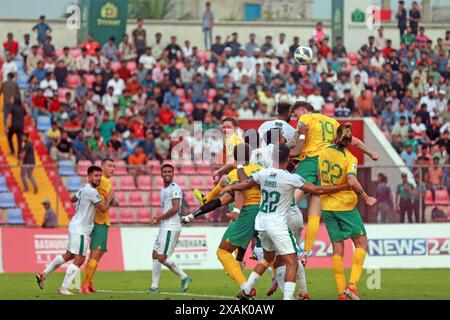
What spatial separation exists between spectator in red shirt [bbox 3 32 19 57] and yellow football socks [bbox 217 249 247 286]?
22.9m

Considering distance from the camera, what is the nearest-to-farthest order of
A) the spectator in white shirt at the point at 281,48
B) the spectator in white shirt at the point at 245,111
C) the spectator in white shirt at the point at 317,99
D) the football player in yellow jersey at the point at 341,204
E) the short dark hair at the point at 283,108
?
the football player in yellow jersey at the point at 341,204, the short dark hair at the point at 283,108, the spectator in white shirt at the point at 245,111, the spectator in white shirt at the point at 317,99, the spectator in white shirt at the point at 281,48

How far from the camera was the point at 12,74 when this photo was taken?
37.1 metres

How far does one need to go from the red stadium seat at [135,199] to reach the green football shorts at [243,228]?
12931 millimetres

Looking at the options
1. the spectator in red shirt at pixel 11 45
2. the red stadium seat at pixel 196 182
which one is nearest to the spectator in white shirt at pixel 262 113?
the red stadium seat at pixel 196 182

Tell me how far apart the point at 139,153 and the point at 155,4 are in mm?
13730

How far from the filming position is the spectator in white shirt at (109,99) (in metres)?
37.7

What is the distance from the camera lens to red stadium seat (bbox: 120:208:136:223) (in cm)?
3136

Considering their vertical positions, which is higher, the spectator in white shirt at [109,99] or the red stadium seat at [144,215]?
the spectator in white shirt at [109,99]

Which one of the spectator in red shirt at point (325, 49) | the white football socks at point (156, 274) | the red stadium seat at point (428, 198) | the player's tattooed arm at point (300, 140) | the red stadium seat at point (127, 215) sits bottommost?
the red stadium seat at point (127, 215)

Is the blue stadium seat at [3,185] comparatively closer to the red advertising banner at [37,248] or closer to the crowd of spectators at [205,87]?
the red advertising banner at [37,248]

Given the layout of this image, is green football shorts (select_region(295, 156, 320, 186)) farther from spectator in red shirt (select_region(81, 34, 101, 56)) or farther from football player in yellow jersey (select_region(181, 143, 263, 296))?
spectator in red shirt (select_region(81, 34, 101, 56))

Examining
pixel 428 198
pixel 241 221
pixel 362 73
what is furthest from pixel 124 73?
pixel 241 221

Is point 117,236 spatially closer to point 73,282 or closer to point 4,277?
point 4,277
